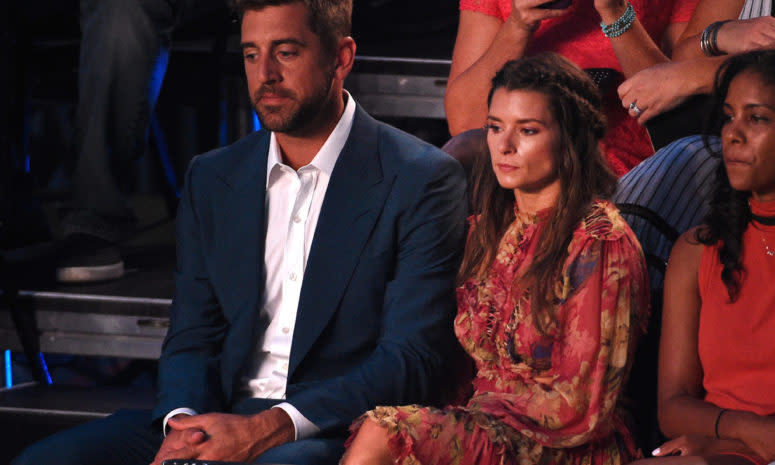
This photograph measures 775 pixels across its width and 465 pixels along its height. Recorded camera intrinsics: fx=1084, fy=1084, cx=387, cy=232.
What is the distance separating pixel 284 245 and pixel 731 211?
80 cm

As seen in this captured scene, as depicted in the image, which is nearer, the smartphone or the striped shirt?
the striped shirt

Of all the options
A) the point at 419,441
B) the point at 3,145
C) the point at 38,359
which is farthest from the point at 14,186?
the point at 419,441

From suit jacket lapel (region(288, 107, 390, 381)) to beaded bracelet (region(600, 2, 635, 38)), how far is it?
24.0 inches

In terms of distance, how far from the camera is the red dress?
241 centimetres

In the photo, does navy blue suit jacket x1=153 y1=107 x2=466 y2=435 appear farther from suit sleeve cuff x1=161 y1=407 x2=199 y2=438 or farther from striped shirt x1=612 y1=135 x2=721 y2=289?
striped shirt x1=612 y1=135 x2=721 y2=289

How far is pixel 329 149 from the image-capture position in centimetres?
204

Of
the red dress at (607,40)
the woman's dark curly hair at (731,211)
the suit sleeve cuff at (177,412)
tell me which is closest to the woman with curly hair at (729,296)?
the woman's dark curly hair at (731,211)

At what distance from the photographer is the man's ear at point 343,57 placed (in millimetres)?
2082

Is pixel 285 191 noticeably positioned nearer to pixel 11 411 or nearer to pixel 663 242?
pixel 663 242

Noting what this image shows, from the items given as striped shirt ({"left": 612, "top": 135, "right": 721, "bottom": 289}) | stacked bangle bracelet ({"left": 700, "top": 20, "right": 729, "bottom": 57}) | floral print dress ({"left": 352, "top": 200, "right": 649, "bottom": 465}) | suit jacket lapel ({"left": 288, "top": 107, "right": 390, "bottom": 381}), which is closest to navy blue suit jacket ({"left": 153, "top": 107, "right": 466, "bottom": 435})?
suit jacket lapel ({"left": 288, "top": 107, "right": 390, "bottom": 381})

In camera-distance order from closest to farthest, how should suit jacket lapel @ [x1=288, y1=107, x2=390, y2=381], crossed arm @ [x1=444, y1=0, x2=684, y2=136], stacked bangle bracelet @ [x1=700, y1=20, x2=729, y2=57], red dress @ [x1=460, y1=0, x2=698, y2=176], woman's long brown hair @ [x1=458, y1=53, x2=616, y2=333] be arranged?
woman's long brown hair @ [x1=458, y1=53, x2=616, y2=333] < suit jacket lapel @ [x1=288, y1=107, x2=390, y2=381] < stacked bangle bracelet @ [x1=700, y1=20, x2=729, y2=57] < crossed arm @ [x1=444, y1=0, x2=684, y2=136] < red dress @ [x1=460, y1=0, x2=698, y2=176]

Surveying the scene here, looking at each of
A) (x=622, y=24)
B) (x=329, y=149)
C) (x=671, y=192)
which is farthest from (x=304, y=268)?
(x=622, y=24)

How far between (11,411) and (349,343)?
1.11 m

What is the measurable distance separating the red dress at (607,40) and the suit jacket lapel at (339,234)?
0.65 metres
